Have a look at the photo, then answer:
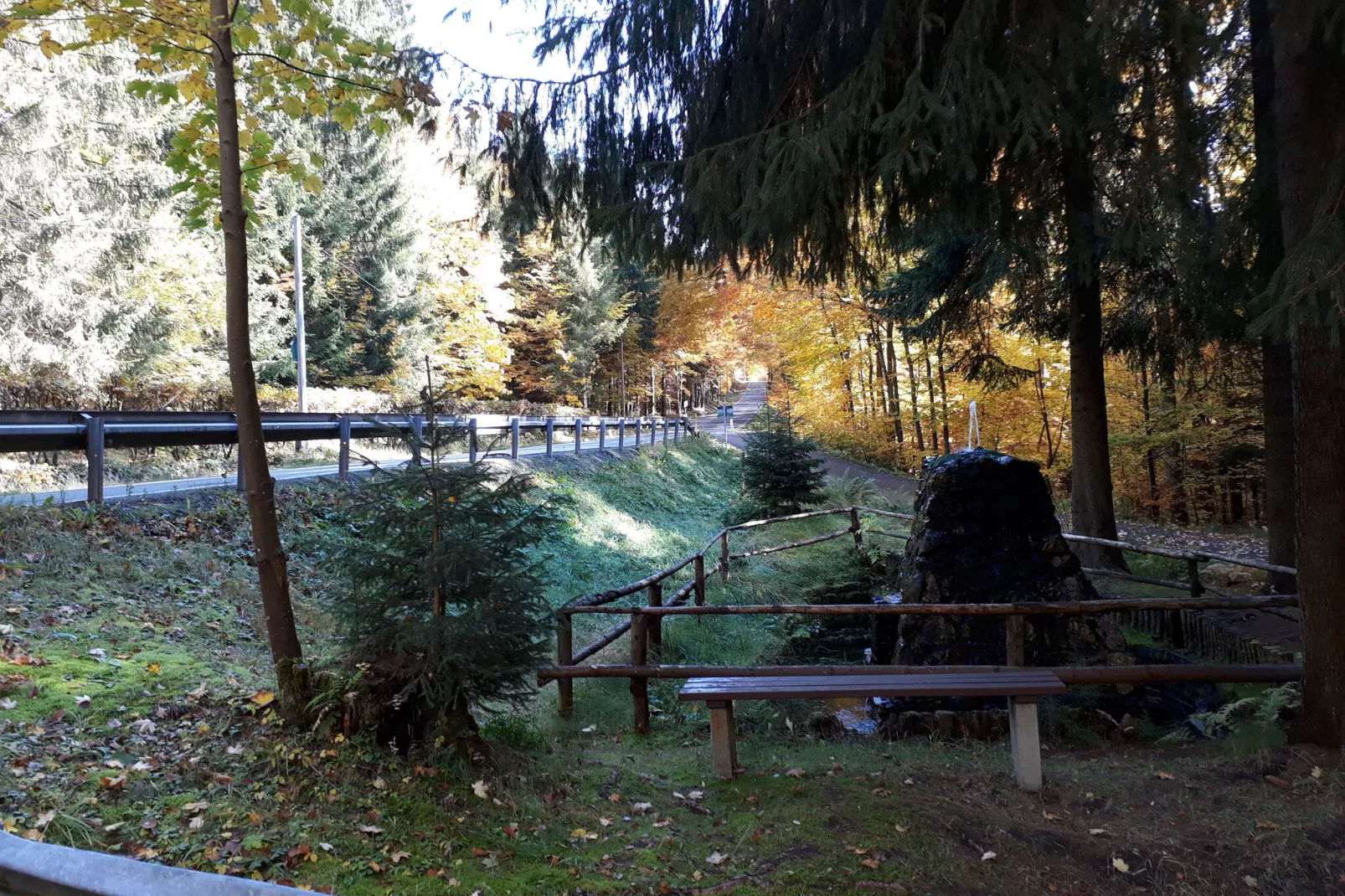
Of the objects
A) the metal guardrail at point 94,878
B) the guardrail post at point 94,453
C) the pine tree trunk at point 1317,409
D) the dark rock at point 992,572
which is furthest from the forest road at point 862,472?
the metal guardrail at point 94,878

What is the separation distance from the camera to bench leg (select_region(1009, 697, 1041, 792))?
452cm

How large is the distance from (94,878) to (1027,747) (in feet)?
14.7

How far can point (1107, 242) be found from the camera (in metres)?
9.09

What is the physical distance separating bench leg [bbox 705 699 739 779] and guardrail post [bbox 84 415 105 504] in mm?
5760

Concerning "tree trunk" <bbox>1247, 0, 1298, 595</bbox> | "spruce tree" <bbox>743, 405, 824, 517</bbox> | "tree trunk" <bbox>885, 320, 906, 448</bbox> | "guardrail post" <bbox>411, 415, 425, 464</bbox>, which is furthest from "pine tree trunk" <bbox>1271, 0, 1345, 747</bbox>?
"tree trunk" <bbox>885, 320, 906, 448</bbox>

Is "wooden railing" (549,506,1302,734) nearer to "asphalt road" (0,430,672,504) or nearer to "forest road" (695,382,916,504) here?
"asphalt road" (0,430,672,504)

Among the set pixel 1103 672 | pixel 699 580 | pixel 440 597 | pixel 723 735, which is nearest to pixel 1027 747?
pixel 1103 672

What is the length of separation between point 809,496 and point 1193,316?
817cm

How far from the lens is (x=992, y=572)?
7.57 m

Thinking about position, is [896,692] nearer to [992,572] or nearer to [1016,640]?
[1016,640]

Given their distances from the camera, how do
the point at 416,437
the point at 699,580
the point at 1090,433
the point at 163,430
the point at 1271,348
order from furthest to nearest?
the point at 1090,433, the point at 699,580, the point at 1271,348, the point at 163,430, the point at 416,437

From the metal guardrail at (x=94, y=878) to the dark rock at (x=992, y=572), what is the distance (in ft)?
21.8

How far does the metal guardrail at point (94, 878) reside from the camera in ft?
3.96

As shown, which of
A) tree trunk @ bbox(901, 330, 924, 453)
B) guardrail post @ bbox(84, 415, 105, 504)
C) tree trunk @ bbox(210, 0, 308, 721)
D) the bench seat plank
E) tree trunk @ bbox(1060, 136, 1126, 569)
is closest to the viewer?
tree trunk @ bbox(210, 0, 308, 721)
